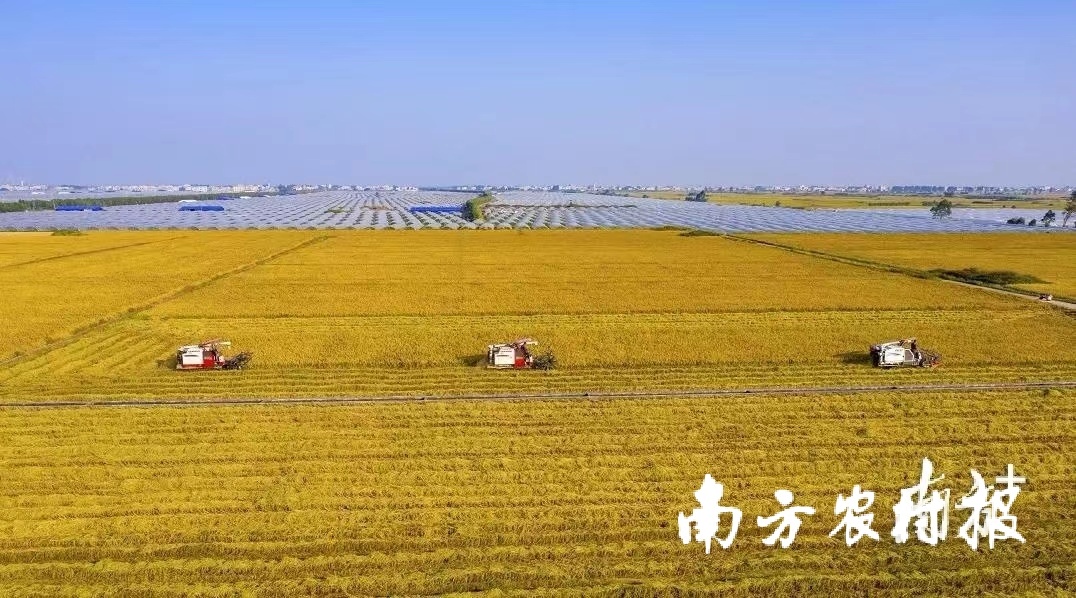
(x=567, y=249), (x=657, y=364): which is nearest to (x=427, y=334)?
(x=657, y=364)

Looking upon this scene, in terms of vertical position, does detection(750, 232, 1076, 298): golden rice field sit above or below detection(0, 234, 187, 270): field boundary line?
above

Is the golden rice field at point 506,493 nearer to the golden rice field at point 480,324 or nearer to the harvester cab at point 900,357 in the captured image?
the golden rice field at point 480,324

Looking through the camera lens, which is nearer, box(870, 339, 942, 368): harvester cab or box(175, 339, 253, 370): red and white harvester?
box(175, 339, 253, 370): red and white harvester

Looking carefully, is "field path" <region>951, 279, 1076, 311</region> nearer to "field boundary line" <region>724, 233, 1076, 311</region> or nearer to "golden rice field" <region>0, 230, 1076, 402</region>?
"field boundary line" <region>724, 233, 1076, 311</region>

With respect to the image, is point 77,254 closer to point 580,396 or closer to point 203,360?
point 203,360

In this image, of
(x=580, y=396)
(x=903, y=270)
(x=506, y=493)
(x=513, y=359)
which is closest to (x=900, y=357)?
(x=580, y=396)

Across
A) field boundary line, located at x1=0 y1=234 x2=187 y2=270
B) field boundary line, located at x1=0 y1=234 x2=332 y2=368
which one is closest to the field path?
field boundary line, located at x1=0 y1=234 x2=332 y2=368

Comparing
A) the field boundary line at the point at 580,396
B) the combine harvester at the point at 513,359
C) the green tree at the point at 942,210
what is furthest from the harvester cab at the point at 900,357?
the green tree at the point at 942,210

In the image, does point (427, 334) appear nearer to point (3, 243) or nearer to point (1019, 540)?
point (1019, 540)
